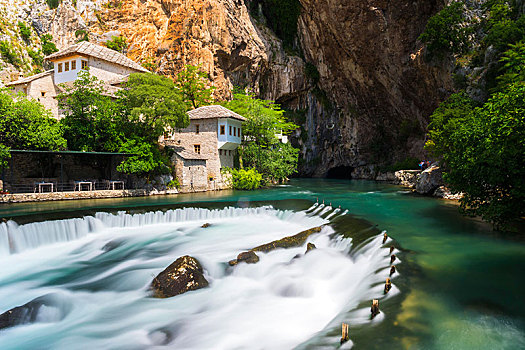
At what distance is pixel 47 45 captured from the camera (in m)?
52.9

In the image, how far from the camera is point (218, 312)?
25.2ft

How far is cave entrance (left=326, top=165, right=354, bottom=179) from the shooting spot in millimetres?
58741

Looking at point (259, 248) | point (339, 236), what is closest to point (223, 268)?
point (259, 248)

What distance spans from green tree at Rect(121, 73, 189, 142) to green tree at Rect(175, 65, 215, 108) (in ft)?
37.4

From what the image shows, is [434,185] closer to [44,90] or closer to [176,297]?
[176,297]

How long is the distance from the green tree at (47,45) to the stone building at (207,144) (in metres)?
38.4

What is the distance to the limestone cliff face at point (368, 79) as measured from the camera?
3644cm

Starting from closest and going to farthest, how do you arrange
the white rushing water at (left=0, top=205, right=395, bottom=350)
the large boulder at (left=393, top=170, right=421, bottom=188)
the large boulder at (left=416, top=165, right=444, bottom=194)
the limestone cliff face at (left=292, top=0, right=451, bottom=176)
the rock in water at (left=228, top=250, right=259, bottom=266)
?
the white rushing water at (left=0, top=205, right=395, bottom=350) → the rock in water at (left=228, top=250, right=259, bottom=266) → the large boulder at (left=416, top=165, right=444, bottom=194) → the large boulder at (left=393, top=170, right=421, bottom=188) → the limestone cliff face at (left=292, top=0, right=451, bottom=176)

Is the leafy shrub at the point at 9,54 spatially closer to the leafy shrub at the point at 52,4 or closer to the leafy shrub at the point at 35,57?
the leafy shrub at the point at 35,57

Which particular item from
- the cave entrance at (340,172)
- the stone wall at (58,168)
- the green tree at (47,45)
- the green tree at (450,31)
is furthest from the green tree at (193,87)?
the green tree at (47,45)

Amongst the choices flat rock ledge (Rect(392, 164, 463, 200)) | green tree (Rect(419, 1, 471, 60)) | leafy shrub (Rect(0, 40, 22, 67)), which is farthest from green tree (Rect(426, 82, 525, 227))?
leafy shrub (Rect(0, 40, 22, 67))

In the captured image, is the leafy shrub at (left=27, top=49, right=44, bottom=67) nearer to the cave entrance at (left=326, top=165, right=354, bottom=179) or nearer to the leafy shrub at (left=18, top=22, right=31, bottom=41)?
the leafy shrub at (left=18, top=22, right=31, bottom=41)

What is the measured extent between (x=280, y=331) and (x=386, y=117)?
157ft

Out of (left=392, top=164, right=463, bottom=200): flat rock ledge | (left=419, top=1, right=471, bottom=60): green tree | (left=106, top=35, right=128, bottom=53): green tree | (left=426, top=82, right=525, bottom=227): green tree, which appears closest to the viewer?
(left=426, top=82, right=525, bottom=227): green tree
